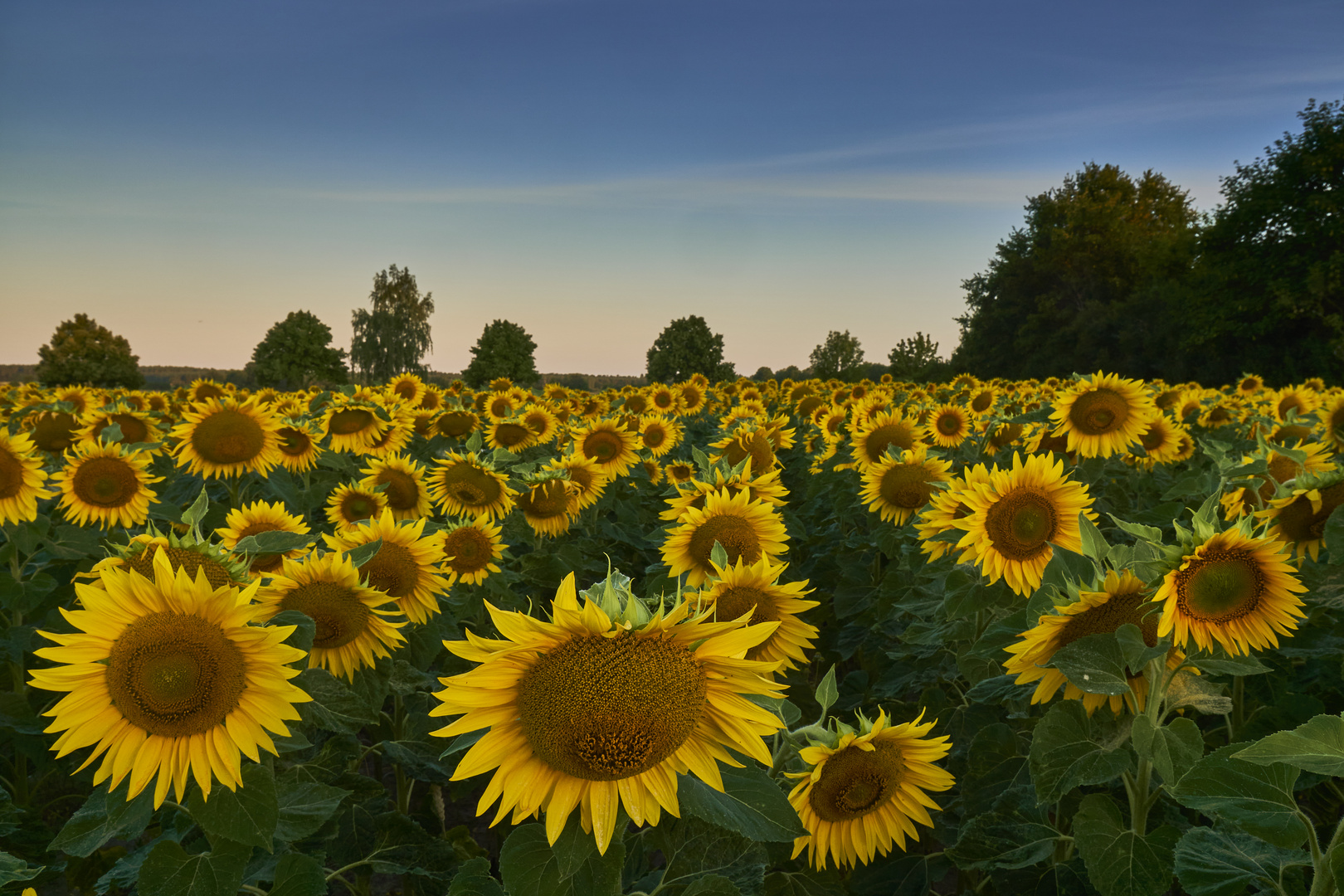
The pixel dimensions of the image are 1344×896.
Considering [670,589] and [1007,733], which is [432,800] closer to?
[670,589]

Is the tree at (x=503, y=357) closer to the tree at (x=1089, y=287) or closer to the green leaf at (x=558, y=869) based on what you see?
the tree at (x=1089, y=287)

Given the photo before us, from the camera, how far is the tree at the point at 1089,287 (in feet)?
158

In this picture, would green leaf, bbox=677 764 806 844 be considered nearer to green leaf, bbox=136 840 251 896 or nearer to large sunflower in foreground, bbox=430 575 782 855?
large sunflower in foreground, bbox=430 575 782 855

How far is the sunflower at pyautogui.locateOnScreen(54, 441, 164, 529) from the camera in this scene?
4898 mm

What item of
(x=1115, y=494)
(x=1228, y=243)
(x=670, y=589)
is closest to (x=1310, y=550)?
(x=670, y=589)

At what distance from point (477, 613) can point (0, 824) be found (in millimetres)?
2134

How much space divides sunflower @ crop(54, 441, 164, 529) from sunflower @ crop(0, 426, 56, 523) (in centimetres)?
23

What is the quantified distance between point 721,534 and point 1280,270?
50076 mm

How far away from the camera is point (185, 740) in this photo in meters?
1.84

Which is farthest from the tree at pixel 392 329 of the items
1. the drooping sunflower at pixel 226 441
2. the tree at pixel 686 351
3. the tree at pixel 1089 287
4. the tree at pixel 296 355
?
the drooping sunflower at pixel 226 441

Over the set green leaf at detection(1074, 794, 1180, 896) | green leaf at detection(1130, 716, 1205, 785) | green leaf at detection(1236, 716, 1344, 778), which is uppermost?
green leaf at detection(1236, 716, 1344, 778)

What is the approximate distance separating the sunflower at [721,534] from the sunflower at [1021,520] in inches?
35.8

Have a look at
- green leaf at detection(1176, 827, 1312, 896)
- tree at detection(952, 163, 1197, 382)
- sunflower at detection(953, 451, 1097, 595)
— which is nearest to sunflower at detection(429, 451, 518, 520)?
sunflower at detection(953, 451, 1097, 595)

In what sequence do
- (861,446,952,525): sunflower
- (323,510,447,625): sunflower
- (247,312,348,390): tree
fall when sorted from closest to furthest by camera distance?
(323,510,447,625): sunflower → (861,446,952,525): sunflower → (247,312,348,390): tree
